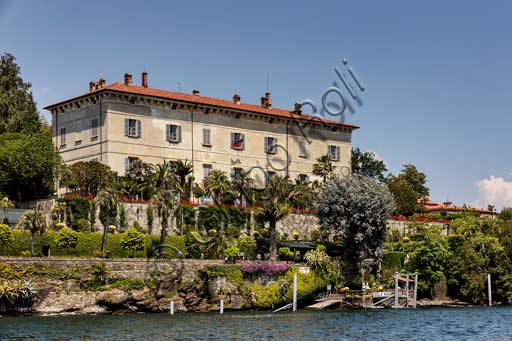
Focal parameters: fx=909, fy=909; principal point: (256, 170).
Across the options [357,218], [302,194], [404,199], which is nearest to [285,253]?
[357,218]

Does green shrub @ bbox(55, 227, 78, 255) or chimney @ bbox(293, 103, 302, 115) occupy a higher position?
chimney @ bbox(293, 103, 302, 115)

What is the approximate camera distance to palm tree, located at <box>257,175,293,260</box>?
67.6m

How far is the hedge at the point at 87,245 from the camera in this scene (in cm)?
5881

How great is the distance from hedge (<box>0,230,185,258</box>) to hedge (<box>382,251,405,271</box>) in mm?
16782

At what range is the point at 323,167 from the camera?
81562 millimetres

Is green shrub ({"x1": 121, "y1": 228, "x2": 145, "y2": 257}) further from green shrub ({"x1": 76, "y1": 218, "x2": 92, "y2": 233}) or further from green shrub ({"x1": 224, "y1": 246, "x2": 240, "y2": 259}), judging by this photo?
green shrub ({"x1": 224, "y1": 246, "x2": 240, "y2": 259})

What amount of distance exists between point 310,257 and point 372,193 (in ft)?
26.7

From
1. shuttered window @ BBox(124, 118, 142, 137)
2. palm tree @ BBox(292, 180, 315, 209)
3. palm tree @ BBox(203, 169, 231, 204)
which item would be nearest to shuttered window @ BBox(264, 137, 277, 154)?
palm tree @ BBox(292, 180, 315, 209)

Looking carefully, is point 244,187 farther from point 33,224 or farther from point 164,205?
point 33,224

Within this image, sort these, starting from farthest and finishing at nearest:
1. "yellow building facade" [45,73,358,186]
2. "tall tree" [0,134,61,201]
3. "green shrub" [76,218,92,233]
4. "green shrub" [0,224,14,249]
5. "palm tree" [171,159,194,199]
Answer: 1. "yellow building facade" [45,73,358,186]
2. "palm tree" [171,159,194,199]
3. "tall tree" [0,134,61,201]
4. "green shrub" [76,218,92,233]
5. "green shrub" [0,224,14,249]

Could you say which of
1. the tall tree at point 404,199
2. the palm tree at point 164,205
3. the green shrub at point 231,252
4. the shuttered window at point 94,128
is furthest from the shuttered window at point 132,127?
the tall tree at point 404,199

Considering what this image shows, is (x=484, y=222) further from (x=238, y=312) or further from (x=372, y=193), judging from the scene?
(x=238, y=312)

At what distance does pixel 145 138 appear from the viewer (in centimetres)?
7344

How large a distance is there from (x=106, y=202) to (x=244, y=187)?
1747cm
